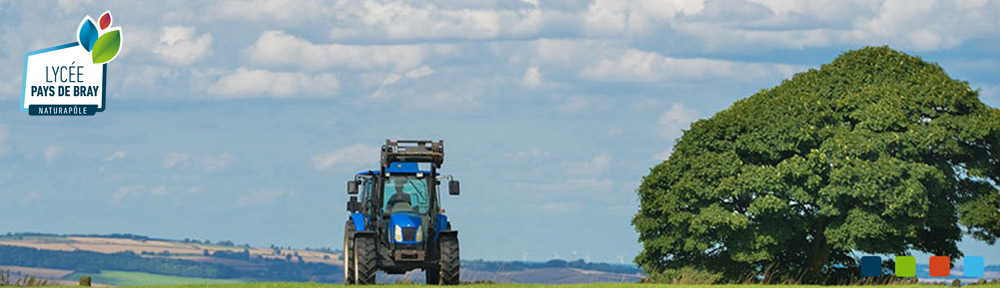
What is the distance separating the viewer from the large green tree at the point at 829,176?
4791cm

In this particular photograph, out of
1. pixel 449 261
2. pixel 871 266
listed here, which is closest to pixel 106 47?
pixel 449 261

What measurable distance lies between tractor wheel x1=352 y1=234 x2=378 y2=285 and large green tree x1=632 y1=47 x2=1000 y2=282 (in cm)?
1698

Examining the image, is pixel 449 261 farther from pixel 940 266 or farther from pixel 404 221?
pixel 940 266

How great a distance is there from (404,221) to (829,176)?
64.0 feet

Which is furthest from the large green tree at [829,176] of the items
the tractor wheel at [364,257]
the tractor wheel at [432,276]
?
the tractor wheel at [364,257]

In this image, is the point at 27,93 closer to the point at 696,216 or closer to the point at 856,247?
the point at 696,216

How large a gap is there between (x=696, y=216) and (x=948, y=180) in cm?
971

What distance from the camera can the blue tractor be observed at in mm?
35188

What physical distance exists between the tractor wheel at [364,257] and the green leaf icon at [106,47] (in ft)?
56.1

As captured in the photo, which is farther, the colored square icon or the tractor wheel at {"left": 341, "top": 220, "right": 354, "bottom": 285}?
the colored square icon

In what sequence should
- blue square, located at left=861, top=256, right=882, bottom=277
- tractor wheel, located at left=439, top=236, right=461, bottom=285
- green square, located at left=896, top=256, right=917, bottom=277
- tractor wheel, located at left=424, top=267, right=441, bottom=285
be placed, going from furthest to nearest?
blue square, located at left=861, top=256, right=882, bottom=277
green square, located at left=896, top=256, right=917, bottom=277
tractor wheel, located at left=424, top=267, right=441, bottom=285
tractor wheel, located at left=439, top=236, right=461, bottom=285

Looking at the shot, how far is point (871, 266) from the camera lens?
51.1 meters

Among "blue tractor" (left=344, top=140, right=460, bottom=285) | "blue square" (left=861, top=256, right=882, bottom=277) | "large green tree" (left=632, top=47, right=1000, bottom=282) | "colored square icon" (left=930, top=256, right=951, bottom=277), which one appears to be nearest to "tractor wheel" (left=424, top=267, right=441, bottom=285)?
"blue tractor" (left=344, top=140, right=460, bottom=285)

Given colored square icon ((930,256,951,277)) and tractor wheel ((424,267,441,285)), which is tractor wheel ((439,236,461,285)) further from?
colored square icon ((930,256,951,277))
